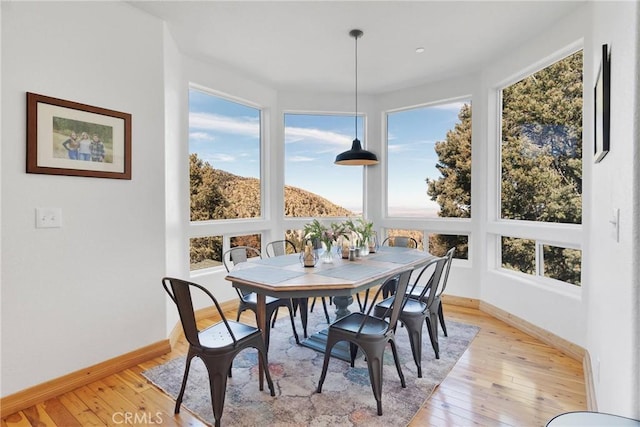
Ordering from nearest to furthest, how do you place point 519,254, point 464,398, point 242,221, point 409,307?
point 464,398
point 409,307
point 519,254
point 242,221

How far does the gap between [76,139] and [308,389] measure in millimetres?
2448

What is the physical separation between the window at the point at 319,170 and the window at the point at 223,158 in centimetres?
49

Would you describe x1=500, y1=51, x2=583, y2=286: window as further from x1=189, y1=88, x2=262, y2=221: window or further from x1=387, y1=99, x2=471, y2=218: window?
x1=189, y1=88, x2=262, y2=221: window

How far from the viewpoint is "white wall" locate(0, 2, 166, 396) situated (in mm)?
2053

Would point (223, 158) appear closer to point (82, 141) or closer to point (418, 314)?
point (82, 141)

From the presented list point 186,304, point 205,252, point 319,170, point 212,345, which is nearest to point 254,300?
point 212,345

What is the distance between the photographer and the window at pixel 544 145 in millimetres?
2918

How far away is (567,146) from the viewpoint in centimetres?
300

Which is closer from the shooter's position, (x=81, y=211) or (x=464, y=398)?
(x=464, y=398)

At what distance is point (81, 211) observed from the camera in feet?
7.75

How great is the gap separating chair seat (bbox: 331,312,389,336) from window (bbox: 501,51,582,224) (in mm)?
2072

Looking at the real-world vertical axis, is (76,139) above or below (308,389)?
above

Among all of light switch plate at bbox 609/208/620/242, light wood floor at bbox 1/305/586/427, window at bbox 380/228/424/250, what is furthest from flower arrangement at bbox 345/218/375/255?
light switch plate at bbox 609/208/620/242

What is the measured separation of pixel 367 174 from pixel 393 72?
1488 mm
